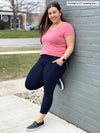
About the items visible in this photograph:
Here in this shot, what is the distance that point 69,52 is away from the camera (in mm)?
2787

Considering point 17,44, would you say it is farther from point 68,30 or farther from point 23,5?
point 23,5

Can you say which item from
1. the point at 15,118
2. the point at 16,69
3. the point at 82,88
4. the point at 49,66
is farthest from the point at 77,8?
the point at 16,69

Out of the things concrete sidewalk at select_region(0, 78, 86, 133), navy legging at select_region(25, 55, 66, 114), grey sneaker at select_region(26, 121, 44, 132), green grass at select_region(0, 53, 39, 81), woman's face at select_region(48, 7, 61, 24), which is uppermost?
woman's face at select_region(48, 7, 61, 24)

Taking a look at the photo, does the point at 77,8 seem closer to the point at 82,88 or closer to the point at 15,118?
the point at 82,88

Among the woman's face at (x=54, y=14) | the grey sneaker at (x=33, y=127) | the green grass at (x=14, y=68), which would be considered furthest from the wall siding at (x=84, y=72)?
the green grass at (x=14, y=68)

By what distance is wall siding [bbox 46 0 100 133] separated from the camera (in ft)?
8.78

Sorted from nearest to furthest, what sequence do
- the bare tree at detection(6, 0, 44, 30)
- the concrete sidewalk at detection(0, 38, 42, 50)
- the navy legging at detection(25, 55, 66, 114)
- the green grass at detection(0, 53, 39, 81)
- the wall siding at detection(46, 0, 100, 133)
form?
the wall siding at detection(46, 0, 100, 133)
the navy legging at detection(25, 55, 66, 114)
the green grass at detection(0, 53, 39, 81)
the concrete sidewalk at detection(0, 38, 42, 50)
the bare tree at detection(6, 0, 44, 30)

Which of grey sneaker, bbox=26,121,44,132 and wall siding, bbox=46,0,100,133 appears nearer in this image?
wall siding, bbox=46,0,100,133

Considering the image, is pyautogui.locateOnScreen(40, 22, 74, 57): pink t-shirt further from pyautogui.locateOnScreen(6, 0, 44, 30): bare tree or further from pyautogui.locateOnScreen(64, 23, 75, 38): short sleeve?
pyautogui.locateOnScreen(6, 0, 44, 30): bare tree

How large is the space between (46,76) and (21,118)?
0.97 meters

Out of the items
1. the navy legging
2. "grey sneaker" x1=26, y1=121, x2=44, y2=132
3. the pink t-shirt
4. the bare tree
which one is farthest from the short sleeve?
the bare tree

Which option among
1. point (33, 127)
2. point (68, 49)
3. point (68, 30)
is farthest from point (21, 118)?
point (68, 30)

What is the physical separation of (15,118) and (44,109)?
673 millimetres

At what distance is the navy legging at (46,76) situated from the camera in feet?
9.24
